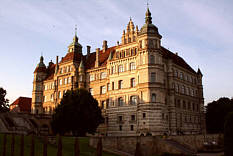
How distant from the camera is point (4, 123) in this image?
167ft

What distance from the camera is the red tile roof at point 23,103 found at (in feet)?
328

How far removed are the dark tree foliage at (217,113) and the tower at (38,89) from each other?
48357 millimetres

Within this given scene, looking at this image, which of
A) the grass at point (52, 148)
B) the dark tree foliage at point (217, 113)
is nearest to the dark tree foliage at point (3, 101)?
the grass at point (52, 148)

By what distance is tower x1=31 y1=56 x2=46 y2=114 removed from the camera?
263ft

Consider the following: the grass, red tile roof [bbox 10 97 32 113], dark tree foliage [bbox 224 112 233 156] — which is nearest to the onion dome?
the grass

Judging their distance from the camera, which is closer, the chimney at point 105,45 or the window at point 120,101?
the window at point 120,101

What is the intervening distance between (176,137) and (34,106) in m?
49.9

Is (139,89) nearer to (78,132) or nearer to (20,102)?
(78,132)

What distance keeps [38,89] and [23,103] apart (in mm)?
23777

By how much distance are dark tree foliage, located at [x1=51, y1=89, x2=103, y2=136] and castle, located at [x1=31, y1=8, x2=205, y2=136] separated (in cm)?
854

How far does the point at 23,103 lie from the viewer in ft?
334

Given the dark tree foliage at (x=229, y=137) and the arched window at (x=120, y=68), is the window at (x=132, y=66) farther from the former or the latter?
the dark tree foliage at (x=229, y=137)

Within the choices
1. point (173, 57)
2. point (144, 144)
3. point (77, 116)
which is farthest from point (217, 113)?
point (77, 116)

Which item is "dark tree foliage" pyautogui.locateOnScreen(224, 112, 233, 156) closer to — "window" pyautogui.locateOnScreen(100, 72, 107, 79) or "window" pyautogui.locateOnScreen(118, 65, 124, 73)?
"window" pyautogui.locateOnScreen(118, 65, 124, 73)
